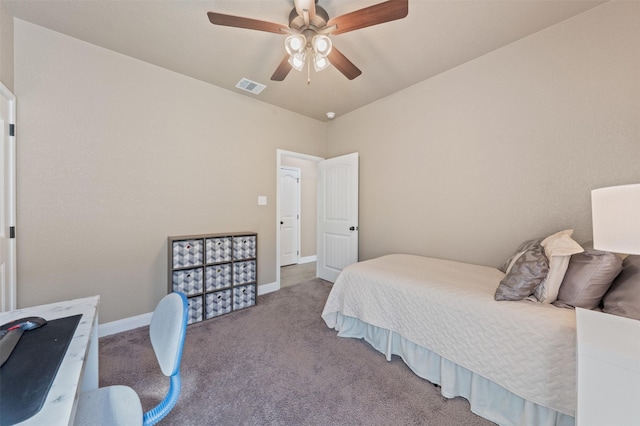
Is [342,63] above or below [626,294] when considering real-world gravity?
above

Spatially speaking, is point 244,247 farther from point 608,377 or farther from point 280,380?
point 608,377

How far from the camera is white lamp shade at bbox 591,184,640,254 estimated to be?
101 cm

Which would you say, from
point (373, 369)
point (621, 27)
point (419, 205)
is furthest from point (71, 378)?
point (621, 27)

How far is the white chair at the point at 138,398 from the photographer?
0.85 meters

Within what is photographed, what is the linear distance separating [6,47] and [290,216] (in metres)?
4.08

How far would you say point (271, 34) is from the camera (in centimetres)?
205

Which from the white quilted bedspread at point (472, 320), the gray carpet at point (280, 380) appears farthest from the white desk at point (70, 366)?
the white quilted bedspread at point (472, 320)

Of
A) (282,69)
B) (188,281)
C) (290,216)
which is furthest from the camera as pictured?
(290,216)

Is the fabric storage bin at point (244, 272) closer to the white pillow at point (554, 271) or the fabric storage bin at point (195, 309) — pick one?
the fabric storage bin at point (195, 309)

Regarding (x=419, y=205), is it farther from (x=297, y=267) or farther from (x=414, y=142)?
(x=297, y=267)

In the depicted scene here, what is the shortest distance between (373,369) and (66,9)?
12.0 feet

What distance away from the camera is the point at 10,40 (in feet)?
6.08

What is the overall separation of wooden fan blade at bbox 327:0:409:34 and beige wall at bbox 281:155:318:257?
377cm

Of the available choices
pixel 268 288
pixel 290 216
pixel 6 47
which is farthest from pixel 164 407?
pixel 290 216
